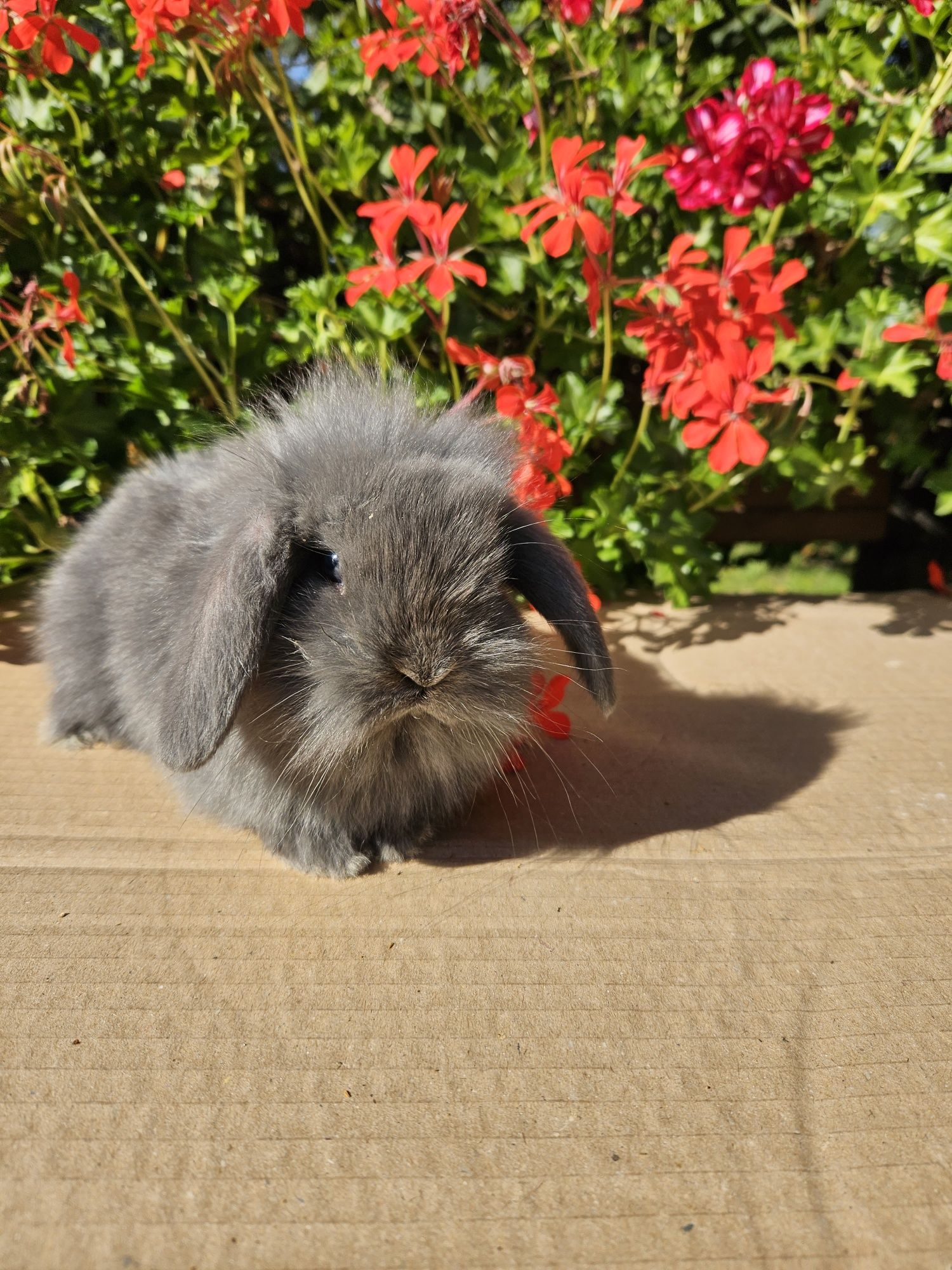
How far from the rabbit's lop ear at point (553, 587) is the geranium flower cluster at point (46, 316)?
1267mm

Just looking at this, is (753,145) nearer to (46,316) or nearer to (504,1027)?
(46,316)

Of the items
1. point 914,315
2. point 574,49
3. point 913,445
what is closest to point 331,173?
point 574,49

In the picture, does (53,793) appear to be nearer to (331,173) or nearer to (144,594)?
(144,594)

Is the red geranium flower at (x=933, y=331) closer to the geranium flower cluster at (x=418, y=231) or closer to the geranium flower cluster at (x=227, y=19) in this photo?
the geranium flower cluster at (x=418, y=231)

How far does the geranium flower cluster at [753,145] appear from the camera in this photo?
185 centimetres

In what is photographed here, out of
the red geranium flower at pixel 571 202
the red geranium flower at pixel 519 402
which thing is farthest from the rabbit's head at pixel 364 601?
the red geranium flower at pixel 571 202

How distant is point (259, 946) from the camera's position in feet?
4.45

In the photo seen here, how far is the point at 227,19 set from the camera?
5.86 feet

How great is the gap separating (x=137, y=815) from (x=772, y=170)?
1901 millimetres

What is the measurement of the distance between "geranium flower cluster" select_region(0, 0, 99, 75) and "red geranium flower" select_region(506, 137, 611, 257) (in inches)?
38.3

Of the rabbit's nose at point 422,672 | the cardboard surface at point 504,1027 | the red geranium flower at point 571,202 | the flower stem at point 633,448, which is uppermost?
the red geranium flower at point 571,202

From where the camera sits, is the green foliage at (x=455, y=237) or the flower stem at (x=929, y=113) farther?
the green foliage at (x=455, y=237)

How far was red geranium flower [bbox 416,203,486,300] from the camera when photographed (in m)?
1.84

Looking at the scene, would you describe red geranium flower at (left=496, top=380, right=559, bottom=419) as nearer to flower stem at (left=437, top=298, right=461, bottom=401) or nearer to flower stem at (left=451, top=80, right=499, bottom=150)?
flower stem at (left=437, top=298, right=461, bottom=401)
